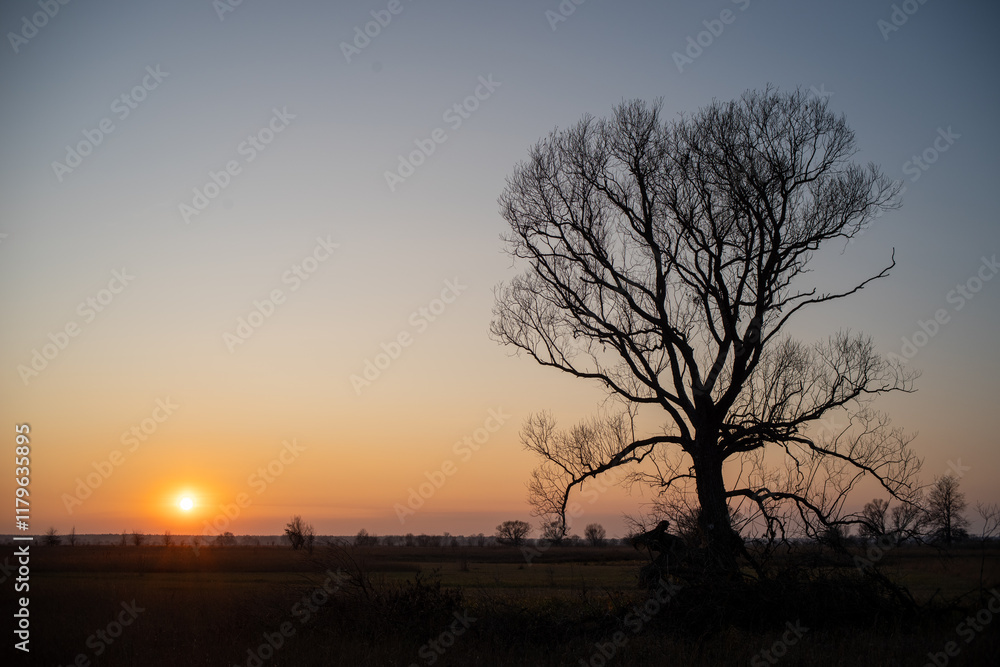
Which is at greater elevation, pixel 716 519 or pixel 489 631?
pixel 716 519

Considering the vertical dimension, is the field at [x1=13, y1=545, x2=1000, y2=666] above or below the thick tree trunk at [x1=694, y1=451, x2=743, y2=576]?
below

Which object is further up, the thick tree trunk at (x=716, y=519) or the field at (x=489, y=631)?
the thick tree trunk at (x=716, y=519)

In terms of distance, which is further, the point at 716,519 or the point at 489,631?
the point at 716,519

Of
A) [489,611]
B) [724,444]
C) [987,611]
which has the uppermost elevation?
[724,444]

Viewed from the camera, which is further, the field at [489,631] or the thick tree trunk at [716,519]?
the thick tree trunk at [716,519]

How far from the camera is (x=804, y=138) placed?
15.7 metres

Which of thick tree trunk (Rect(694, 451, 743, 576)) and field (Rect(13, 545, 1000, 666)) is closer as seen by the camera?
field (Rect(13, 545, 1000, 666))

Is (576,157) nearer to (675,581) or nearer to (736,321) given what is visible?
(736,321)

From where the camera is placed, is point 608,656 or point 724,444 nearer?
point 608,656

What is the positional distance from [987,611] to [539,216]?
39.1 ft

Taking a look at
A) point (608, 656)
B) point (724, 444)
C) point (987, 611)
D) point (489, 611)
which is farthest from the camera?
point (724, 444)

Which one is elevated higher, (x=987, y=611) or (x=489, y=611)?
(x=489, y=611)

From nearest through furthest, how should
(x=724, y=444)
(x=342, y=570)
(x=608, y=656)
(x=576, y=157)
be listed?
(x=608, y=656) < (x=342, y=570) < (x=724, y=444) < (x=576, y=157)

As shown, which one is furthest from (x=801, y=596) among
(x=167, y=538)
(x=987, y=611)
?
(x=167, y=538)
